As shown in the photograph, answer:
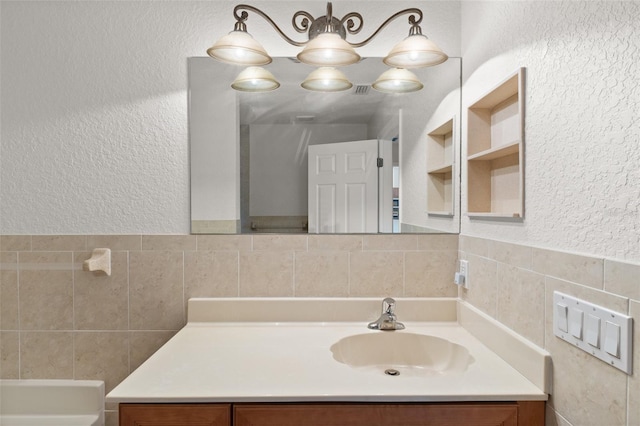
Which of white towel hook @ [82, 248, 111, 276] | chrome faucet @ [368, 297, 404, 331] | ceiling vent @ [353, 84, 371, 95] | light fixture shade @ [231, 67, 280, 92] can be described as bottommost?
chrome faucet @ [368, 297, 404, 331]

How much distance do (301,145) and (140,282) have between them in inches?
34.2

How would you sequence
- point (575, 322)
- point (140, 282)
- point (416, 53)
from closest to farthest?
1. point (575, 322)
2. point (416, 53)
3. point (140, 282)

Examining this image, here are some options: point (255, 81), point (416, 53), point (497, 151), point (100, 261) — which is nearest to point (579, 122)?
point (497, 151)

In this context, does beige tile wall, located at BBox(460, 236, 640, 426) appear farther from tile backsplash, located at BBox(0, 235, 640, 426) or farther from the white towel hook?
the white towel hook

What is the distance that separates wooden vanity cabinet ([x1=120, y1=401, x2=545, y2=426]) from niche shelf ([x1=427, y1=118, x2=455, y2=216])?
2.68ft

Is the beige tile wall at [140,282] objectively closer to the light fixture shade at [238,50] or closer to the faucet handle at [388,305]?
the faucet handle at [388,305]

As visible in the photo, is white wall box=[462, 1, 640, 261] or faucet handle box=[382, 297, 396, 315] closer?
white wall box=[462, 1, 640, 261]

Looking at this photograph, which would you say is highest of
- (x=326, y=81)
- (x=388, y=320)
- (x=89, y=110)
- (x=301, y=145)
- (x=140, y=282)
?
(x=326, y=81)

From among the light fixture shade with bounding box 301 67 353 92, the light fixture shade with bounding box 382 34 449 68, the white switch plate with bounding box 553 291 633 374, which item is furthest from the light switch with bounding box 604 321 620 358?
the light fixture shade with bounding box 301 67 353 92

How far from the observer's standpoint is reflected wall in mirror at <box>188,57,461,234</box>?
164 centimetres

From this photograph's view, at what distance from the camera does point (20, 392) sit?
1616mm

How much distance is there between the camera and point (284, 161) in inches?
65.2

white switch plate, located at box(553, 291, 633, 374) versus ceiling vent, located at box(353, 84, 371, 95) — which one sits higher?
ceiling vent, located at box(353, 84, 371, 95)

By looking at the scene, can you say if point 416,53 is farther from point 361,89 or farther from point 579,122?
point 579,122
